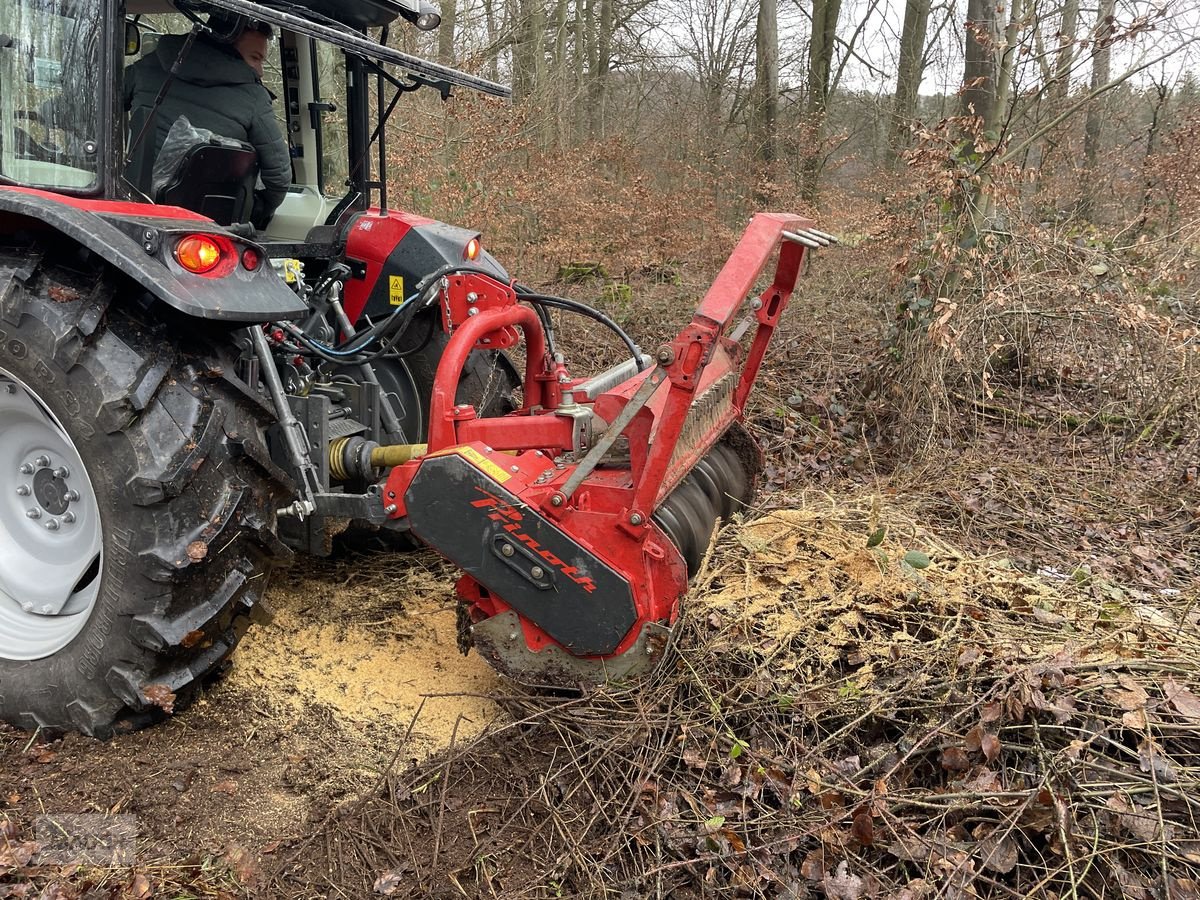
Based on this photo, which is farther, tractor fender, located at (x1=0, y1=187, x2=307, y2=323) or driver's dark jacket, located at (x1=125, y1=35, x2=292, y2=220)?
driver's dark jacket, located at (x1=125, y1=35, x2=292, y2=220)

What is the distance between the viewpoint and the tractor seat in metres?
2.70

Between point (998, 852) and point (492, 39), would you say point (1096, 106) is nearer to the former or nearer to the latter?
point (492, 39)

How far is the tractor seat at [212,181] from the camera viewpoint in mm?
2703

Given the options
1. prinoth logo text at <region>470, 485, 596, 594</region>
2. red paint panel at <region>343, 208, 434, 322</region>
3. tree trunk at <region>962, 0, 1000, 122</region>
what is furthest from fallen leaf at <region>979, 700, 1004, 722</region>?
tree trunk at <region>962, 0, 1000, 122</region>

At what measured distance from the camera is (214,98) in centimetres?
291

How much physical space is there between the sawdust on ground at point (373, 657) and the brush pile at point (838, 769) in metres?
0.24

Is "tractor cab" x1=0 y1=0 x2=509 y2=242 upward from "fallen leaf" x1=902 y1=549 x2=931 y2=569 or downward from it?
upward

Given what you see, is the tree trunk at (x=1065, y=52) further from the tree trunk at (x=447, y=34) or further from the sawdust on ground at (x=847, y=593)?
the tree trunk at (x=447, y=34)

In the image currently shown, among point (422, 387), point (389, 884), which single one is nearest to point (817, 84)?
point (422, 387)

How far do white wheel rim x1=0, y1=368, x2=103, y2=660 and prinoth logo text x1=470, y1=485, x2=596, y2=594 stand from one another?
1.13 meters

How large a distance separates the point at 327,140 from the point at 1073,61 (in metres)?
4.14

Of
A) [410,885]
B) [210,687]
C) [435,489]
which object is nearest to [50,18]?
[435,489]

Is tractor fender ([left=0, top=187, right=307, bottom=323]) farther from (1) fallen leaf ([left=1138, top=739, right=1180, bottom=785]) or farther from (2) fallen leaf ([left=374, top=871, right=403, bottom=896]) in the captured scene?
(1) fallen leaf ([left=1138, top=739, right=1180, bottom=785])

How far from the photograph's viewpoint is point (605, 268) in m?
9.24
